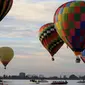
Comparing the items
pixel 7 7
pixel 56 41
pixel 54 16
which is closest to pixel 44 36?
pixel 56 41

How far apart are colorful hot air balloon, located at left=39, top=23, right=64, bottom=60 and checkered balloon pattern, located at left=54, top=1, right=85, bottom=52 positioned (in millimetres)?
10812

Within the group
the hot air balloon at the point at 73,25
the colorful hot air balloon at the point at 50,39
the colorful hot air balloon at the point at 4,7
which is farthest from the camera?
the colorful hot air balloon at the point at 50,39

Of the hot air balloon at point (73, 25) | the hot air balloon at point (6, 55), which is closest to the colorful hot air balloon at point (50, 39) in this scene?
the hot air balloon at point (73, 25)

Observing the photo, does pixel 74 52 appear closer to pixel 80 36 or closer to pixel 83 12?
pixel 80 36

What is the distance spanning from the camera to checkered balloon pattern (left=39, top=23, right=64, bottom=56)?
59.6 meters

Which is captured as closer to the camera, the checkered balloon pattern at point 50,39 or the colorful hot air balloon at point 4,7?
the colorful hot air balloon at point 4,7

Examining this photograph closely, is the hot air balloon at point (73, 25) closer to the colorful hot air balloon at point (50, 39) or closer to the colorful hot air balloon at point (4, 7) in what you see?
the colorful hot air balloon at point (4, 7)

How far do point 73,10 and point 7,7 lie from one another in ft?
28.4

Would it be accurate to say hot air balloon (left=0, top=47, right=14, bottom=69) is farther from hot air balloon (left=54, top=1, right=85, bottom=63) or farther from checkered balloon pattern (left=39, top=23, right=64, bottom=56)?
hot air balloon (left=54, top=1, right=85, bottom=63)

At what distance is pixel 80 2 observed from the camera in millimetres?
49594

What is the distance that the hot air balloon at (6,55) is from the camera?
248ft

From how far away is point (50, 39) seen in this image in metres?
59.6

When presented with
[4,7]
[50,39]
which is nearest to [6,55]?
[50,39]

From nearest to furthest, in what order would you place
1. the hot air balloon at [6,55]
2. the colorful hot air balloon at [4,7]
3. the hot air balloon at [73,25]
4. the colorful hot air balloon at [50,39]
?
the colorful hot air balloon at [4,7]
the hot air balloon at [73,25]
the colorful hot air balloon at [50,39]
the hot air balloon at [6,55]
